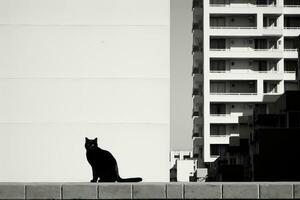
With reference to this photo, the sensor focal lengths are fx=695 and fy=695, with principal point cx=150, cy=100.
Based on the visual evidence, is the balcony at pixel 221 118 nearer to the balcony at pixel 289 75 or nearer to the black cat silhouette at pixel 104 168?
the balcony at pixel 289 75

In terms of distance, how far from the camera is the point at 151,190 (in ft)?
39.8

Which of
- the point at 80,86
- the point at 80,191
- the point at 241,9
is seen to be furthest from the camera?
the point at 241,9

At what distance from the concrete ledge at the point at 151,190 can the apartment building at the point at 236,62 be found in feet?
185

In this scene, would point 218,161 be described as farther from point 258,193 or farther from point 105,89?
point 258,193

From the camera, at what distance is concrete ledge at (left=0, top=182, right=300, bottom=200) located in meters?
12.0

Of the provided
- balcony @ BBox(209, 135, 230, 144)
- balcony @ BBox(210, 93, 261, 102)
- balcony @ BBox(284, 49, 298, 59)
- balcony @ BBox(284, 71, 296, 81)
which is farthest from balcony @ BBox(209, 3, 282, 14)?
balcony @ BBox(209, 135, 230, 144)

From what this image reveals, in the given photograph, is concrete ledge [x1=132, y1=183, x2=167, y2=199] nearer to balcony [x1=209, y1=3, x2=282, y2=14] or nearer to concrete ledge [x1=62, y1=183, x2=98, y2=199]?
concrete ledge [x1=62, y1=183, x2=98, y2=199]

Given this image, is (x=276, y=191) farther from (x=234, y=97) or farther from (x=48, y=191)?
(x=234, y=97)

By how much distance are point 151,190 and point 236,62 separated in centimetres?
6039

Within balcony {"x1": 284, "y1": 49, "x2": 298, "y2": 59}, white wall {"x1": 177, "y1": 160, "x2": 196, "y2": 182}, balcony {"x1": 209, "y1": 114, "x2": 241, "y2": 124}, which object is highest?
balcony {"x1": 284, "y1": 49, "x2": 298, "y2": 59}

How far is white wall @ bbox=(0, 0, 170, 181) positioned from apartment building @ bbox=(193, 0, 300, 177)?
5114 centimetres

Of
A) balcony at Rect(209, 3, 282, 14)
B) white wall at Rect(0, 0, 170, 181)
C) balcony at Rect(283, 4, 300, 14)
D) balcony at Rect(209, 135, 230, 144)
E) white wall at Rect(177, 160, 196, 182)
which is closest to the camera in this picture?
white wall at Rect(0, 0, 170, 181)

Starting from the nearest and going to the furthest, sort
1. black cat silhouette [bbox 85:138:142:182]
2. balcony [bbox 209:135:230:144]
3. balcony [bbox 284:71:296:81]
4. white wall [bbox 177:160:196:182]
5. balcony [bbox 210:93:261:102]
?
1. black cat silhouette [bbox 85:138:142:182]
2. balcony [bbox 209:135:230:144]
3. balcony [bbox 210:93:261:102]
4. balcony [bbox 284:71:296:81]
5. white wall [bbox 177:160:196:182]

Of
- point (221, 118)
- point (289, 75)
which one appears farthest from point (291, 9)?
point (221, 118)
